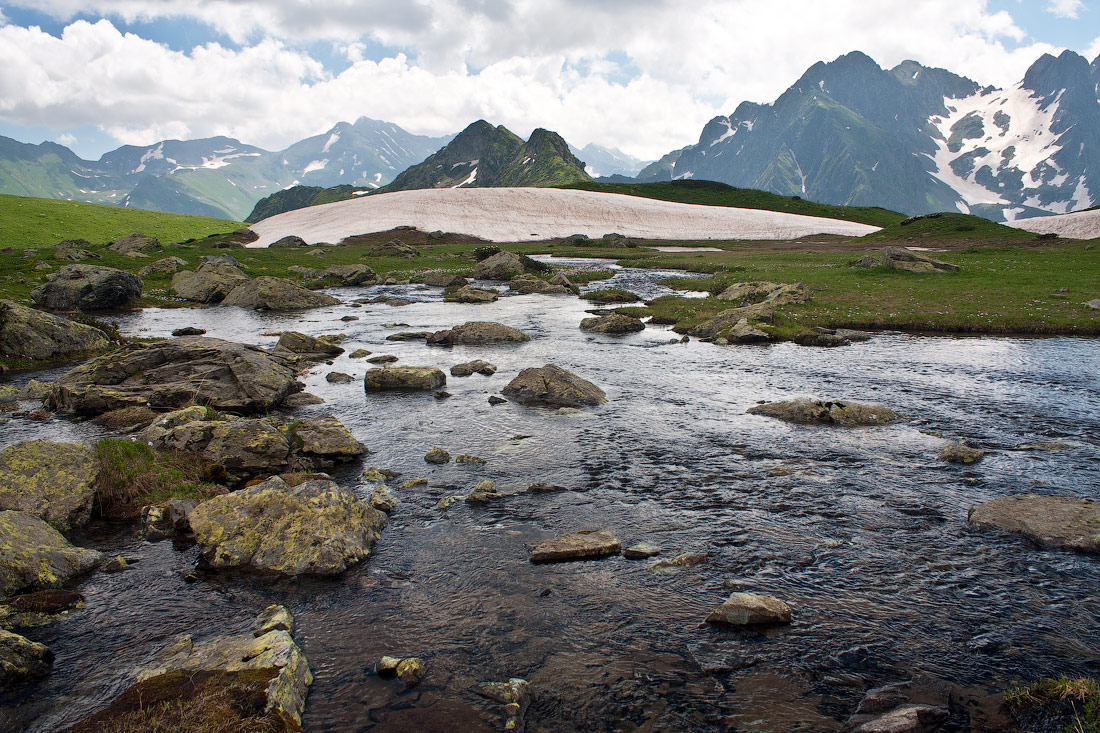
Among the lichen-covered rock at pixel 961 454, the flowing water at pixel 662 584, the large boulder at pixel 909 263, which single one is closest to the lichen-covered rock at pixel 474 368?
the flowing water at pixel 662 584

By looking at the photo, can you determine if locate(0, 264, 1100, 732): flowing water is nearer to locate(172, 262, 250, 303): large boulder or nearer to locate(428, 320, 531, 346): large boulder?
locate(428, 320, 531, 346): large boulder

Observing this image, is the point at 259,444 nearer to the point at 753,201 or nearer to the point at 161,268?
the point at 161,268

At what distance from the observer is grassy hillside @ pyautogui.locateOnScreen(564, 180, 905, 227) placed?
154 metres

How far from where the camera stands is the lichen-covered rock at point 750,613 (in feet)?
31.7

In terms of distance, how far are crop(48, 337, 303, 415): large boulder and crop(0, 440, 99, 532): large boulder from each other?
714 cm

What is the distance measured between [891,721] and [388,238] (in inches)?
4728

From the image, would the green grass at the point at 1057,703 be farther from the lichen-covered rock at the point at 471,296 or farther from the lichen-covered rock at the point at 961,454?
the lichen-covered rock at the point at 471,296

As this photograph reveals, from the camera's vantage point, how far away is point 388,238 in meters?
117

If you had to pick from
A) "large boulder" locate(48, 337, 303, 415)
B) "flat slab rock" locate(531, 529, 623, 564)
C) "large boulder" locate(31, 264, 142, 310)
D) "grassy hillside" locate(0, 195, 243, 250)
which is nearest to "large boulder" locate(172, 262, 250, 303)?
"large boulder" locate(31, 264, 142, 310)

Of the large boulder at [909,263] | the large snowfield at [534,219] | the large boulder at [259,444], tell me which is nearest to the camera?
the large boulder at [259,444]

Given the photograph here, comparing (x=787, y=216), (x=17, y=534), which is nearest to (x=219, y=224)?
(x=787, y=216)

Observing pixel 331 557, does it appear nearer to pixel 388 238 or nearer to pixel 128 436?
pixel 128 436

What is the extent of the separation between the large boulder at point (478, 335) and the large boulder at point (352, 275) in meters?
37.7

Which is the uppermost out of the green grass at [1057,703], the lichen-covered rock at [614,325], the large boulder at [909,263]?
the large boulder at [909,263]
